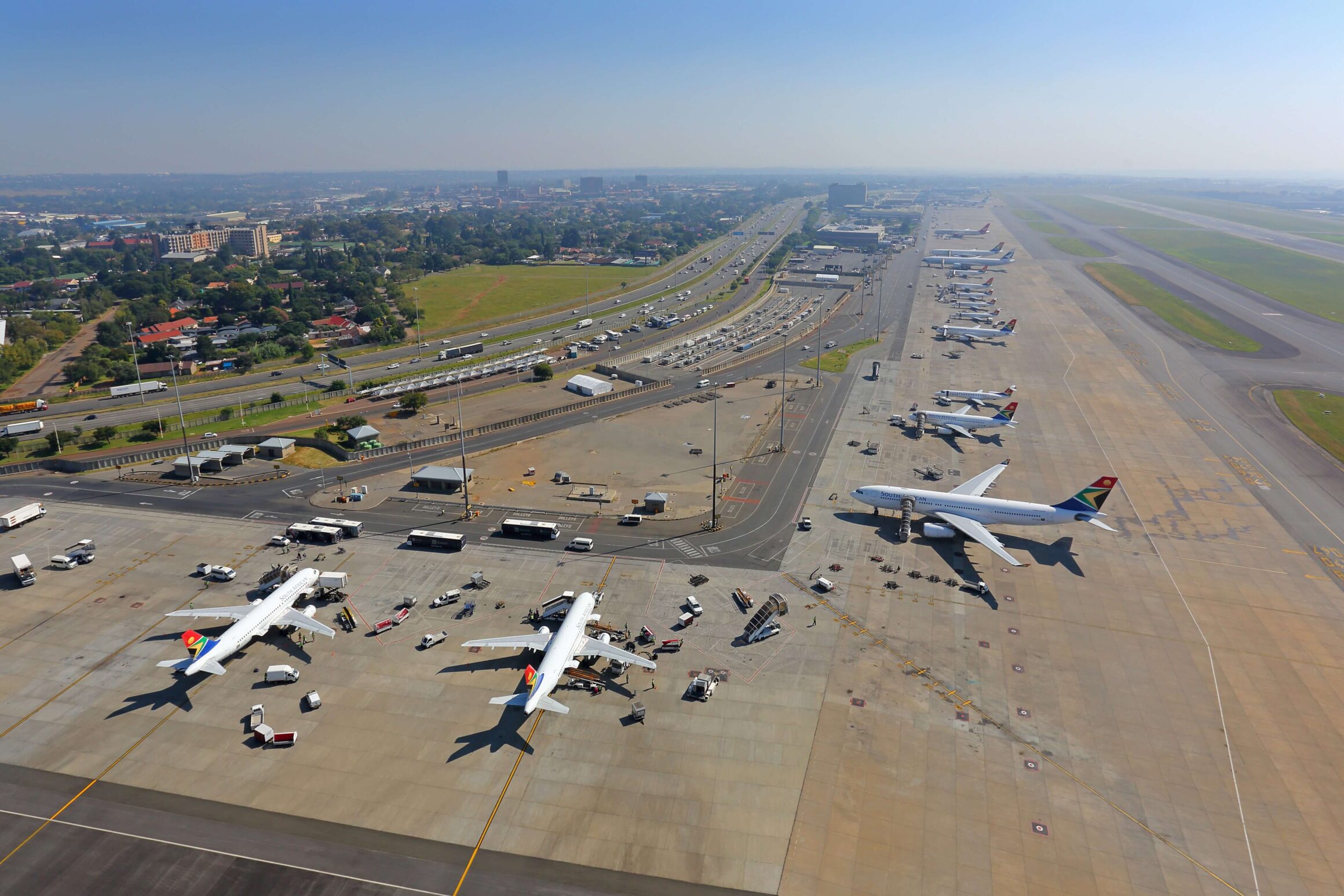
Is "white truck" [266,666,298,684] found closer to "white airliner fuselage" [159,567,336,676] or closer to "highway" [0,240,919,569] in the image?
"white airliner fuselage" [159,567,336,676]

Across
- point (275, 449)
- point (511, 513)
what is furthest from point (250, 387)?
point (511, 513)

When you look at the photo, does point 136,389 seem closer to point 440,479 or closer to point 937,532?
point 440,479

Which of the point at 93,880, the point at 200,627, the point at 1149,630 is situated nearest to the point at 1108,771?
the point at 1149,630

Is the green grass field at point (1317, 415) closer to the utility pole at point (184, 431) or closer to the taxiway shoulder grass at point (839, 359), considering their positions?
the taxiway shoulder grass at point (839, 359)

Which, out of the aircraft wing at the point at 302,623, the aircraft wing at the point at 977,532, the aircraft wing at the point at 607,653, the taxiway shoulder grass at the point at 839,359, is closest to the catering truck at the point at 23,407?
the aircraft wing at the point at 302,623

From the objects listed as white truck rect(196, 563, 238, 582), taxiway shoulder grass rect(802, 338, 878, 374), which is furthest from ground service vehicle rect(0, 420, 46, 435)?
taxiway shoulder grass rect(802, 338, 878, 374)

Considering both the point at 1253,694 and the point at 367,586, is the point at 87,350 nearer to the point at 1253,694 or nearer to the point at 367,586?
the point at 367,586
